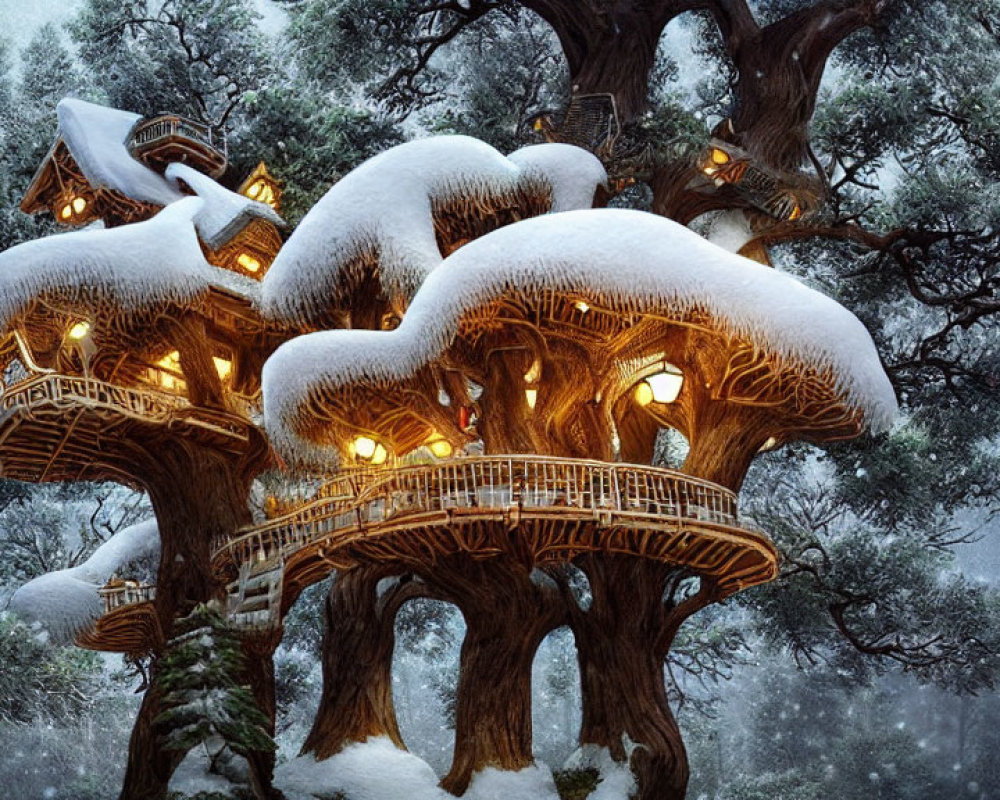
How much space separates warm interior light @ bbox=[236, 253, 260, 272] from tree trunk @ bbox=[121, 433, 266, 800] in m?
3.79

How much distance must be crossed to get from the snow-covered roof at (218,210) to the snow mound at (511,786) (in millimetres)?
10524

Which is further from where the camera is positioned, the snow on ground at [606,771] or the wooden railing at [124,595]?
the wooden railing at [124,595]

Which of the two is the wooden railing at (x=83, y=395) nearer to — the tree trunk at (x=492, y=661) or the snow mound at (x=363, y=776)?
the tree trunk at (x=492, y=661)

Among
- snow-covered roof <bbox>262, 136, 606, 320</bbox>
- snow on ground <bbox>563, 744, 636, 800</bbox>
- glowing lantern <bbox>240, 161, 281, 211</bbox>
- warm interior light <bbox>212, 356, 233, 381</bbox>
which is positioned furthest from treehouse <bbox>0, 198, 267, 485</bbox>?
snow on ground <bbox>563, 744, 636, 800</bbox>

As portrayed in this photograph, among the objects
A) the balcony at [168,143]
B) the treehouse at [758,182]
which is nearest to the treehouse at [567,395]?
the treehouse at [758,182]

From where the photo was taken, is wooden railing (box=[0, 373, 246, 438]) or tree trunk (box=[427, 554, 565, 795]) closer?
tree trunk (box=[427, 554, 565, 795])

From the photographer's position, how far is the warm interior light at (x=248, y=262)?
84.9 ft

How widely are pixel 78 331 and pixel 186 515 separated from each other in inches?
141

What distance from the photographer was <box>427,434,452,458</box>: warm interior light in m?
22.9

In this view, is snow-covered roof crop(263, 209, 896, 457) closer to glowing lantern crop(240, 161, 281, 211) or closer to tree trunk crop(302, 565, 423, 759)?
tree trunk crop(302, 565, 423, 759)

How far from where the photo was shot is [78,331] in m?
23.2

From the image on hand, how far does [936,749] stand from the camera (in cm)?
4256

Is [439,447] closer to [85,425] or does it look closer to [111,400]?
[111,400]

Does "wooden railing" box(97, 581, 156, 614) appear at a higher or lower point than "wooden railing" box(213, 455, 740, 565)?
higher
